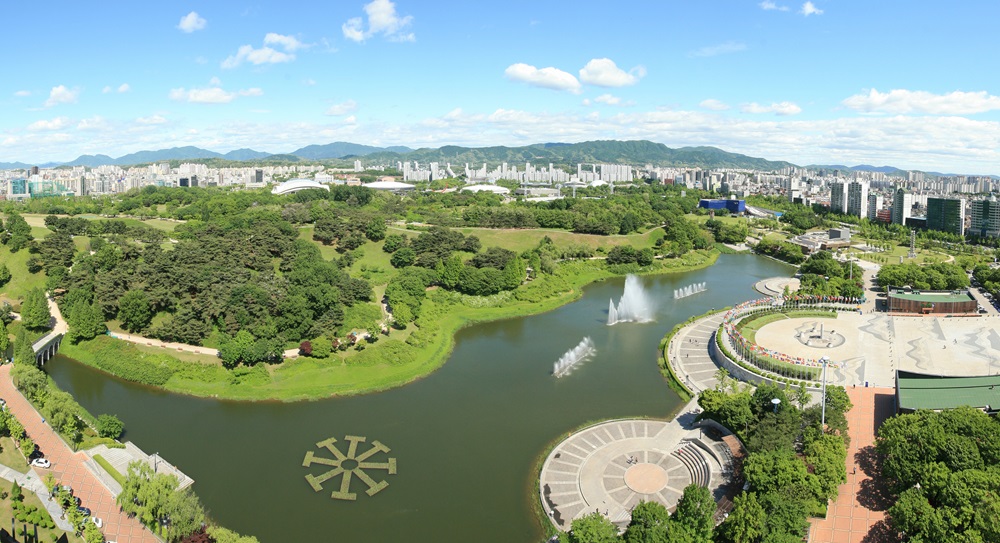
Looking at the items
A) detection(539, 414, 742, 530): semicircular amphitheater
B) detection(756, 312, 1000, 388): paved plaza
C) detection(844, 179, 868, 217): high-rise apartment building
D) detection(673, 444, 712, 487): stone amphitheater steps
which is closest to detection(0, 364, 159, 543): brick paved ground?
detection(539, 414, 742, 530): semicircular amphitheater

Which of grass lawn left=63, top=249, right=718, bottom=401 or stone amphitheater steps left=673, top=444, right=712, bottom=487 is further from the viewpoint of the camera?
grass lawn left=63, top=249, right=718, bottom=401

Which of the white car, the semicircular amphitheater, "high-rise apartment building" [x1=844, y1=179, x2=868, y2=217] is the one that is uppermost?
"high-rise apartment building" [x1=844, y1=179, x2=868, y2=217]

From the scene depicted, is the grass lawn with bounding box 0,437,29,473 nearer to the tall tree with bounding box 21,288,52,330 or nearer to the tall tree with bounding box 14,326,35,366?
the tall tree with bounding box 14,326,35,366

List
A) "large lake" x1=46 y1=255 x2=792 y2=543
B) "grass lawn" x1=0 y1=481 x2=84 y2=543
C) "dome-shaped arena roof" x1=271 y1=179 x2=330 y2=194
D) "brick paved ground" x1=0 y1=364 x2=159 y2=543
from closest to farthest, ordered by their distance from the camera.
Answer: "grass lawn" x1=0 y1=481 x2=84 y2=543 → "brick paved ground" x1=0 y1=364 x2=159 y2=543 → "large lake" x1=46 y1=255 x2=792 y2=543 → "dome-shaped arena roof" x1=271 y1=179 x2=330 y2=194

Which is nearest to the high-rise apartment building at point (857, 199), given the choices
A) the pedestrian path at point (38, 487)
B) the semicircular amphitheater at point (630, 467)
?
the semicircular amphitheater at point (630, 467)

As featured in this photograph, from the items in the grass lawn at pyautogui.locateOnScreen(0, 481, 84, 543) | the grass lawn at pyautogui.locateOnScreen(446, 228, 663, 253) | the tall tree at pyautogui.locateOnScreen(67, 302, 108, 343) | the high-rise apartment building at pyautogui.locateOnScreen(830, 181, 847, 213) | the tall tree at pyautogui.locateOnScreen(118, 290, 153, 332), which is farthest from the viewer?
the high-rise apartment building at pyautogui.locateOnScreen(830, 181, 847, 213)

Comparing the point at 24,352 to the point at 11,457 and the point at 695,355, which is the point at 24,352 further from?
the point at 695,355

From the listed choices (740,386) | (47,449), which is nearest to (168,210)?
(47,449)
